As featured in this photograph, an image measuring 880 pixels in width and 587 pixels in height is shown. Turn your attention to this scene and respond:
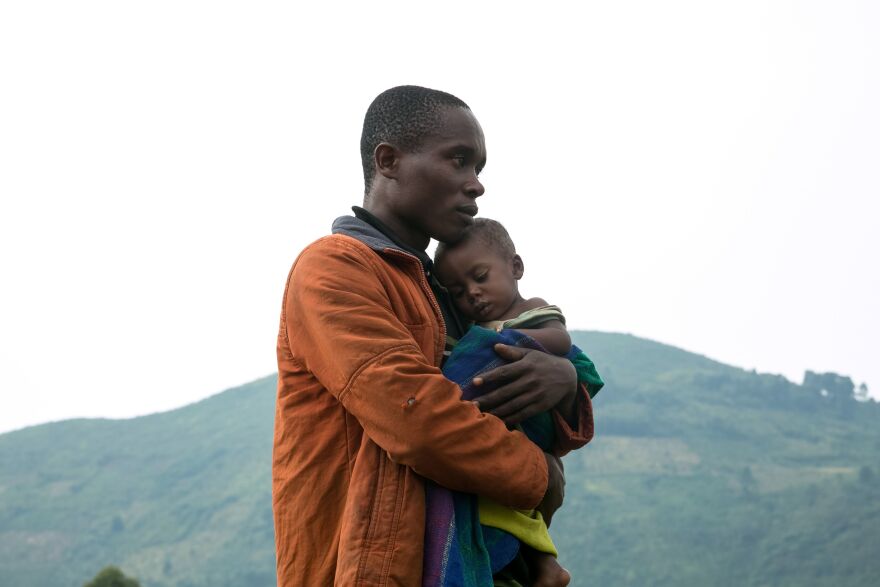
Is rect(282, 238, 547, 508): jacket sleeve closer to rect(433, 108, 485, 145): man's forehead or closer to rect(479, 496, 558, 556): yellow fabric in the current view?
rect(479, 496, 558, 556): yellow fabric

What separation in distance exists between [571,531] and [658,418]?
120ft

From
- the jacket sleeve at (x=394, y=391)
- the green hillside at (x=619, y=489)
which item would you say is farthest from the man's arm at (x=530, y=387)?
the green hillside at (x=619, y=489)

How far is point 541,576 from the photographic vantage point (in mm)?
2740

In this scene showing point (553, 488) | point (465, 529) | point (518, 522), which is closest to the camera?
point (465, 529)

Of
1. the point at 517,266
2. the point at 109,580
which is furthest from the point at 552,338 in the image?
the point at 109,580

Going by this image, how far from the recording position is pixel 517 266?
11.0 ft

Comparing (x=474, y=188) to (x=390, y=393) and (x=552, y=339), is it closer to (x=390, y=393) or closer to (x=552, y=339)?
(x=552, y=339)

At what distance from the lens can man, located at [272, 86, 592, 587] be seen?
2404 mm

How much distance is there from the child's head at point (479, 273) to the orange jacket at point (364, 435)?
495mm

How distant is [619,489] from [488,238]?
4657 inches

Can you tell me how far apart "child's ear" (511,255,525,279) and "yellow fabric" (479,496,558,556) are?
0.85 m

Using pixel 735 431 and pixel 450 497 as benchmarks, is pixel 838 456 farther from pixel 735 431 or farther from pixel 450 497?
pixel 450 497

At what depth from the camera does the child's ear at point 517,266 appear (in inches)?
131

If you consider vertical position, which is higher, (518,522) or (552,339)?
(552,339)
